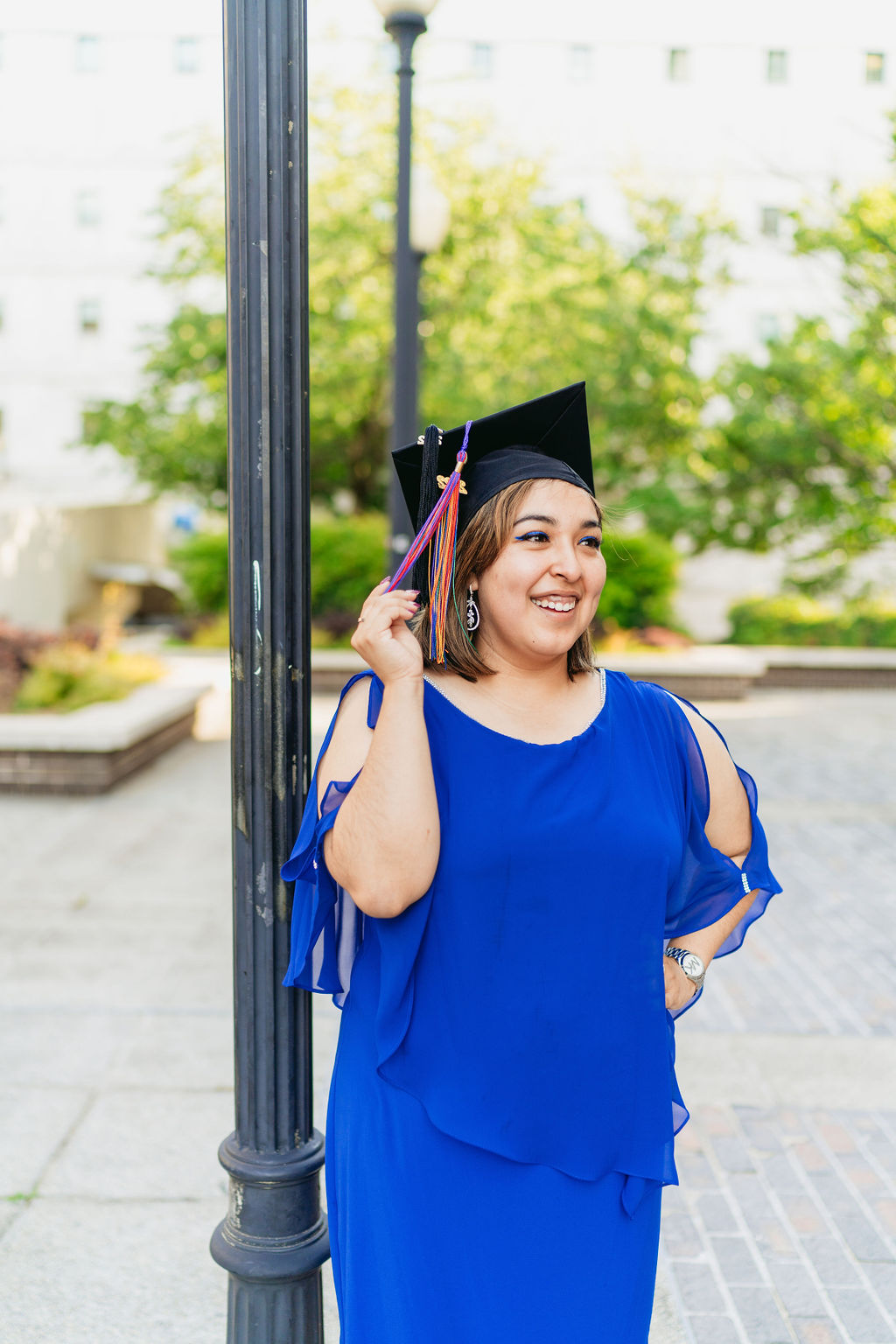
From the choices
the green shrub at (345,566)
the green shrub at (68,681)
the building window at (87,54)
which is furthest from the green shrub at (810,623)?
the building window at (87,54)

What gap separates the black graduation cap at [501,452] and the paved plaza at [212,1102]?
1.42 meters

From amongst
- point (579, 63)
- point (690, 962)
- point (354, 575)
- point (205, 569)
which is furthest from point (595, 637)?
point (579, 63)

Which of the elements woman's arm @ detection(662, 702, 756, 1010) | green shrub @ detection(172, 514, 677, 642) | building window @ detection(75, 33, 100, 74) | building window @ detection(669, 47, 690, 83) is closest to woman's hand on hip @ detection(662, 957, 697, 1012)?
woman's arm @ detection(662, 702, 756, 1010)

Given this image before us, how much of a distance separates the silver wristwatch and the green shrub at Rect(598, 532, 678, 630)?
1378cm

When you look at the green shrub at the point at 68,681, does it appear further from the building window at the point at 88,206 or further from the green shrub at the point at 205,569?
the building window at the point at 88,206

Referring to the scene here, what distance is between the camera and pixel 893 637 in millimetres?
15578

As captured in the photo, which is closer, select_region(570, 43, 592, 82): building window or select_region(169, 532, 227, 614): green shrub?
select_region(169, 532, 227, 614): green shrub

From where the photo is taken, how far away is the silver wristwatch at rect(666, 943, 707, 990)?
2.39m

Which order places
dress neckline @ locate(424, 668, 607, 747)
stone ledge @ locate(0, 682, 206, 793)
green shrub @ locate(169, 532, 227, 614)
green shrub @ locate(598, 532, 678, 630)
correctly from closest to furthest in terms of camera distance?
dress neckline @ locate(424, 668, 607, 747), stone ledge @ locate(0, 682, 206, 793), green shrub @ locate(598, 532, 678, 630), green shrub @ locate(169, 532, 227, 614)

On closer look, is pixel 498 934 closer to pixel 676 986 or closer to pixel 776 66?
pixel 676 986

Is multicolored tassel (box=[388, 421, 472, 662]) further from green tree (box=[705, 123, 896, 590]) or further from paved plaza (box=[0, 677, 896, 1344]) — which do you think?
green tree (box=[705, 123, 896, 590])

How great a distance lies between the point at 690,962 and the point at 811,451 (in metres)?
14.7

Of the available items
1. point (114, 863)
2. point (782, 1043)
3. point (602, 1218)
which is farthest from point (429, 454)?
point (114, 863)

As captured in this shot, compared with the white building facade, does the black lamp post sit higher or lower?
lower
